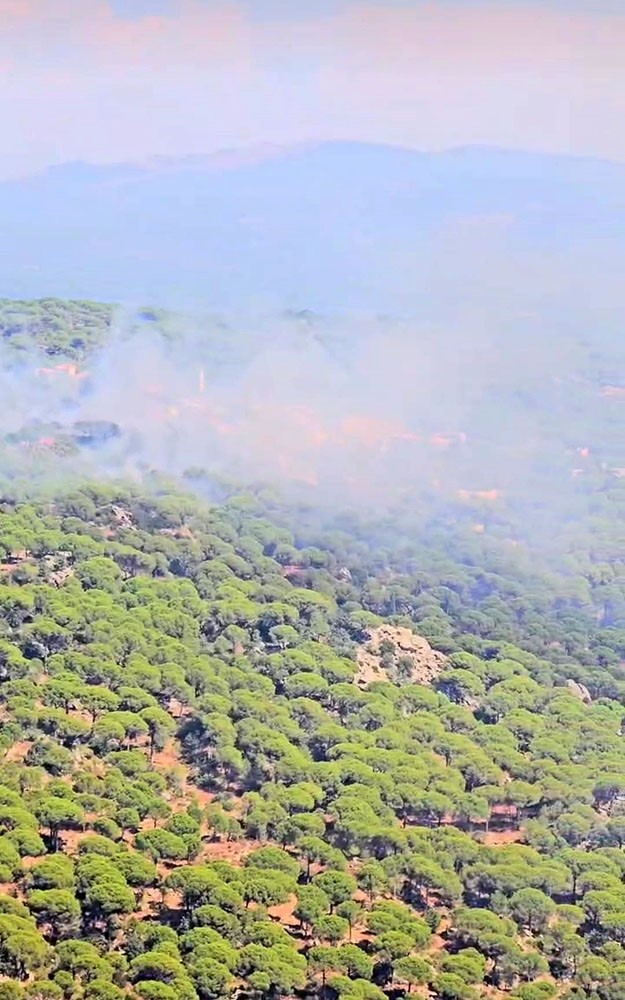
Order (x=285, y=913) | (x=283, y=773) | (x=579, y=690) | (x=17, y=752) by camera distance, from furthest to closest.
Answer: (x=579, y=690), (x=283, y=773), (x=17, y=752), (x=285, y=913)

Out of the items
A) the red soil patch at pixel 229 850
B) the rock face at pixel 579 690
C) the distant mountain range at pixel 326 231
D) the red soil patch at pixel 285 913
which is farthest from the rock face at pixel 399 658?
the distant mountain range at pixel 326 231

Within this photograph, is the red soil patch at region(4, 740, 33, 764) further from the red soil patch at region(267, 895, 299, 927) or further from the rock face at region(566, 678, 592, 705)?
the rock face at region(566, 678, 592, 705)

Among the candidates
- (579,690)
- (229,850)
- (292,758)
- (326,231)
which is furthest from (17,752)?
(326,231)

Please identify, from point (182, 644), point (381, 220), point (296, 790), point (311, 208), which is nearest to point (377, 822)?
point (296, 790)

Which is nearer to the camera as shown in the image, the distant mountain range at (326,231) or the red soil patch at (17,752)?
the red soil patch at (17,752)

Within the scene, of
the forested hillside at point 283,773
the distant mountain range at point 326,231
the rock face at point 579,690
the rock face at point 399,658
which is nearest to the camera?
the forested hillside at point 283,773

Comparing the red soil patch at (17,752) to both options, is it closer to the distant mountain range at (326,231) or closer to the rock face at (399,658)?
the rock face at (399,658)

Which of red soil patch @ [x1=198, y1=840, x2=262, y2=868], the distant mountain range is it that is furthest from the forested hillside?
the distant mountain range

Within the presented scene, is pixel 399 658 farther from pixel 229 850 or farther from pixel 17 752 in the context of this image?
pixel 17 752
